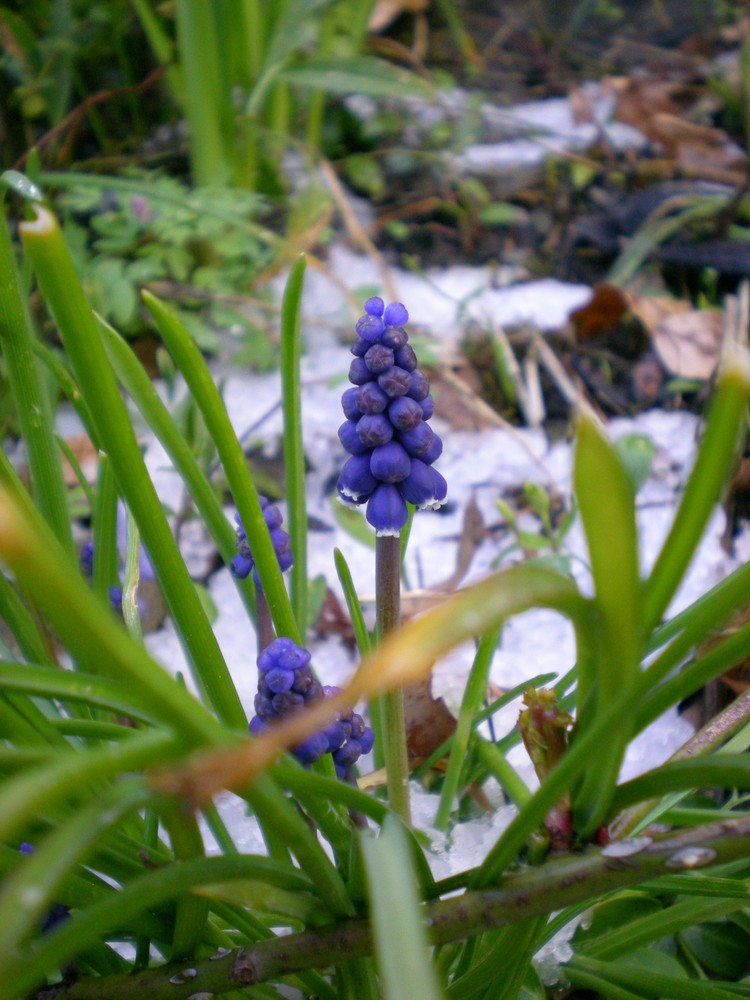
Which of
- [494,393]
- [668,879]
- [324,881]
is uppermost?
[494,393]

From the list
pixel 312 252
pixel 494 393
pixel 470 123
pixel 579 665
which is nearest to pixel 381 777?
pixel 579 665

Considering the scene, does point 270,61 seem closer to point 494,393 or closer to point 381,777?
point 494,393

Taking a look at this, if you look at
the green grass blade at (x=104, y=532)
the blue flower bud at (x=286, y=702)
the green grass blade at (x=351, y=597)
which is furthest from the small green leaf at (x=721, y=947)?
the green grass blade at (x=104, y=532)

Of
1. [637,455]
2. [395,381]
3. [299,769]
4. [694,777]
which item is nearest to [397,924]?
[299,769]

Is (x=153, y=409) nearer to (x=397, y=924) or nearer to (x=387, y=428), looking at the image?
(x=387, y=428)

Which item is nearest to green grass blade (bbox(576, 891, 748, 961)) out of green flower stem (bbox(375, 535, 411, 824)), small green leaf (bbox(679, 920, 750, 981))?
small green leaf (bbox(679, 920, 750, 981))

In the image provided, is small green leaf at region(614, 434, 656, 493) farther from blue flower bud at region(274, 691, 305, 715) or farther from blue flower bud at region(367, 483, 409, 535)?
blue flower bud at region(274, 691, 305, 715)
